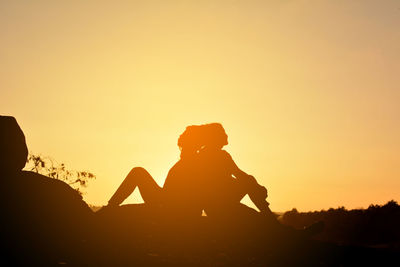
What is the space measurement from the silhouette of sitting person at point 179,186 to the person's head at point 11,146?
2335 mm

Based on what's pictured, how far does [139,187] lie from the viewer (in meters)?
9.16

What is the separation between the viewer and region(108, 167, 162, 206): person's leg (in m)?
8.76

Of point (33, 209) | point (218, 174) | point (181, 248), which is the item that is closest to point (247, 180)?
point (218, 174)

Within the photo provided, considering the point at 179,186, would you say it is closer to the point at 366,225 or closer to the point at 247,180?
the point at 247,180

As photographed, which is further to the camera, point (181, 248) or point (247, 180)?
point (247, 180)

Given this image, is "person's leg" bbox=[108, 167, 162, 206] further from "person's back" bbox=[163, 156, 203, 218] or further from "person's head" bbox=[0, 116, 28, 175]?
"person's head" bbox=[0, 116, 28, 175]

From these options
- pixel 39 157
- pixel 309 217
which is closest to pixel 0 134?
pixel 39 157

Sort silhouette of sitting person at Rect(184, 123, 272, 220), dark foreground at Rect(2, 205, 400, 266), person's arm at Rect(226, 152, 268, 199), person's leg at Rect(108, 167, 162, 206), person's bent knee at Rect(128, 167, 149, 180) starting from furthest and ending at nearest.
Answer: silhouette of sitting person at Rect(184, 123, 272, 220)
person's bent knee at Rect(128, 167, 149, 180)
person's leg at Rect(108, 167, 162, 206)
person's arm at Rect(226, 152, 268, 199)
dark foreground at Rect(2, 205, 400, 266)

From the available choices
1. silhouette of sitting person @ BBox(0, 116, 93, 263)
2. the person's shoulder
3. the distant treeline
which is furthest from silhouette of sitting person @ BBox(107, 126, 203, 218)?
the distant treeline

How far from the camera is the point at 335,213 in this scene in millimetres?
26188

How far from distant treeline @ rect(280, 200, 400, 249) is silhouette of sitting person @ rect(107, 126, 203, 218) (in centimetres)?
1147

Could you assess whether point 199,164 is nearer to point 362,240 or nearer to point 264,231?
point 264,231

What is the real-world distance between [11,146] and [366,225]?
19307 mm

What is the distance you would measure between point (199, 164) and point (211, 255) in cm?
224
